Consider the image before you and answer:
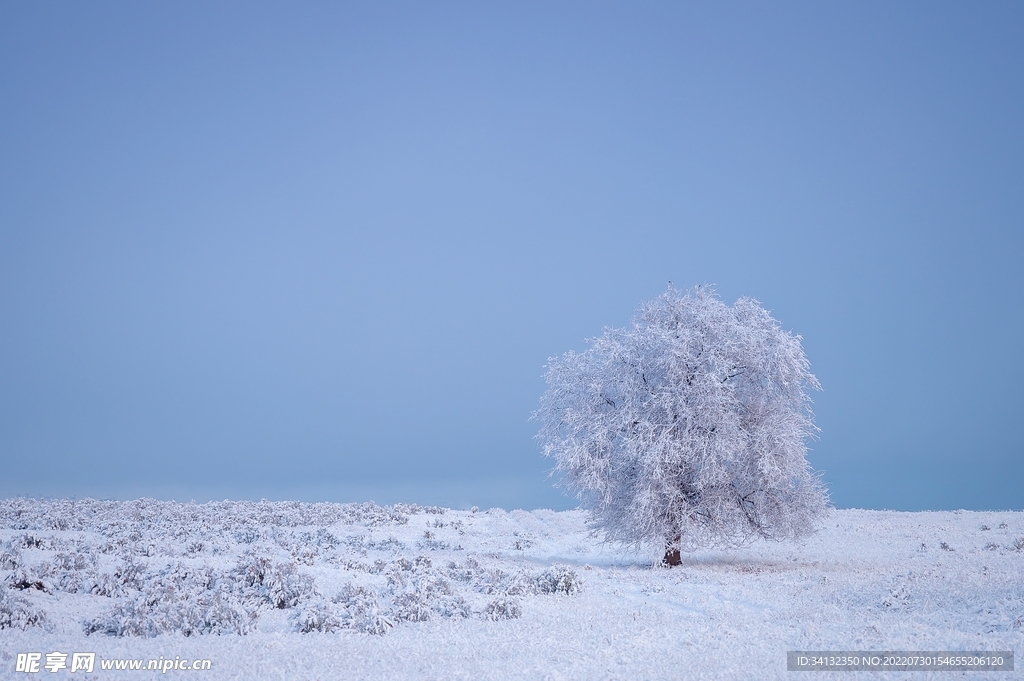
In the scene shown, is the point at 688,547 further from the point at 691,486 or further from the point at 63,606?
the point at 63,606

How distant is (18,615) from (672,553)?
1721 centimetres

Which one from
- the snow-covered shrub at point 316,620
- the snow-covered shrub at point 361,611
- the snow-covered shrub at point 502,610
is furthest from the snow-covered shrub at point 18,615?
the snow-covered shrub at point 502,610

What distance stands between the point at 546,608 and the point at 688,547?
9655mm

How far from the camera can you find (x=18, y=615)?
13578mm

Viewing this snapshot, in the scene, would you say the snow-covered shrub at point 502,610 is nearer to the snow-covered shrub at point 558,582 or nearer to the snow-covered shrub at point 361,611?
the snow-covered shrub at point 361,611

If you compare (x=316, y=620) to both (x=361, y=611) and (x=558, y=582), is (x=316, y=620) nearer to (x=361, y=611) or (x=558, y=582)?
(x=361, y=611)

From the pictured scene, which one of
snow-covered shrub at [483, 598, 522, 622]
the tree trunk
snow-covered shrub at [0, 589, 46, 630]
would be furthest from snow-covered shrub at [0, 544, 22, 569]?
the tree trunk

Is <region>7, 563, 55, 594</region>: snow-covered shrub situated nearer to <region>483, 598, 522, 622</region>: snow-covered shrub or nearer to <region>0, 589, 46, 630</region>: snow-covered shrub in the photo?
<region>0, 589, 46, 630</region>: snow-covered shrub

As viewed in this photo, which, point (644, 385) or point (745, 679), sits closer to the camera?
point (745, 679)

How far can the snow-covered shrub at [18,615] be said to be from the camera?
13.4 m

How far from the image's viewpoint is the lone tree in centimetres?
2208

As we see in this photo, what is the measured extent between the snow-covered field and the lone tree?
→ 61.6 inches

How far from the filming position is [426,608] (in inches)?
573

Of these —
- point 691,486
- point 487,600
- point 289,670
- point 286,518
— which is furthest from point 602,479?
point 286,518
